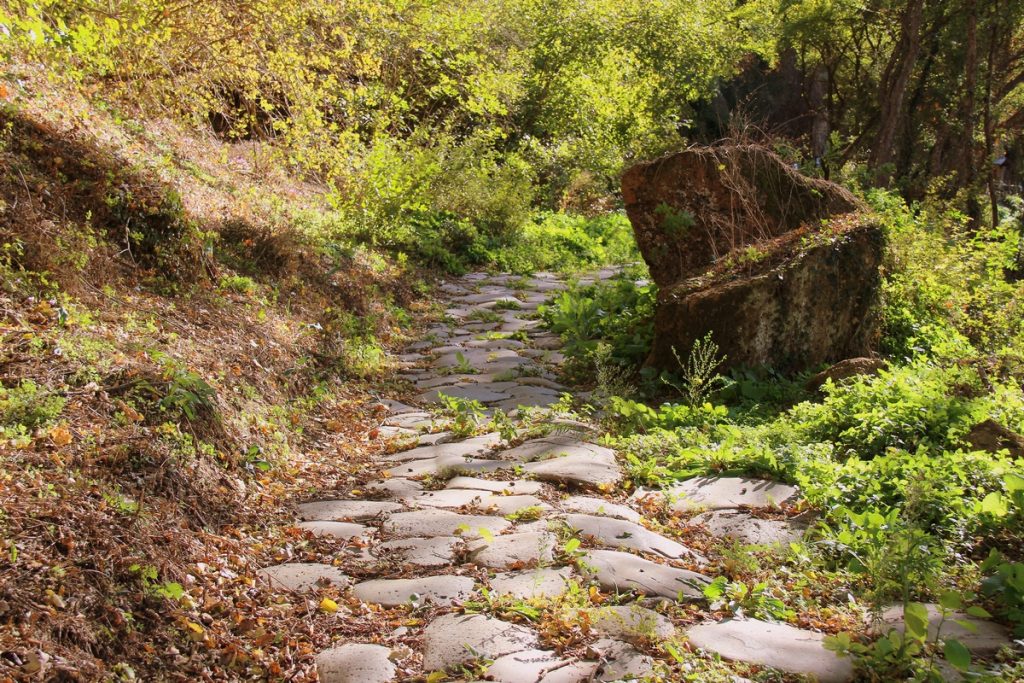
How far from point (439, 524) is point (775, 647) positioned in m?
1.84

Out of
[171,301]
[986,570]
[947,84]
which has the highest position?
[947,84]

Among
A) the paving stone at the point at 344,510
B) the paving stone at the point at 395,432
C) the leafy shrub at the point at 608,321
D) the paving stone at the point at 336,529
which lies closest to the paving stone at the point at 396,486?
the paving stone at the point at 344,510

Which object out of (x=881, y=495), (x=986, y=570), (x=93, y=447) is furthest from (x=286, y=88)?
(x=986, y=570)

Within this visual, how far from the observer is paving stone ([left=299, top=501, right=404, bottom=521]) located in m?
4.61

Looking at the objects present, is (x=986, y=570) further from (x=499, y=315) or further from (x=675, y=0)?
(x=675, y=0)

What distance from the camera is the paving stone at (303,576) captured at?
3.88 metres

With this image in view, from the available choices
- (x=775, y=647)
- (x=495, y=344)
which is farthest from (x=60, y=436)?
(x=495, y=344)

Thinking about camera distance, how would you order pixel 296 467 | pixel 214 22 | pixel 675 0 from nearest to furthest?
pixel 296 467, pixel 214 22, pixel 675 0

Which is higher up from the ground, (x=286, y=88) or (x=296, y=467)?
(x=286, y=88)

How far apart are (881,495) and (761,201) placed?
487 centimetres

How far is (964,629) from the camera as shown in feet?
11.1

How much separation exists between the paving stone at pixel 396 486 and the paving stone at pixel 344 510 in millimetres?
157

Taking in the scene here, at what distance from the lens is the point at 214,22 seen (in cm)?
848

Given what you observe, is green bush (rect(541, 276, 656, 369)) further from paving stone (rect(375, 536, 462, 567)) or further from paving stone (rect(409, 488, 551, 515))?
paving stone (rect(375, 536, 462, 567))
